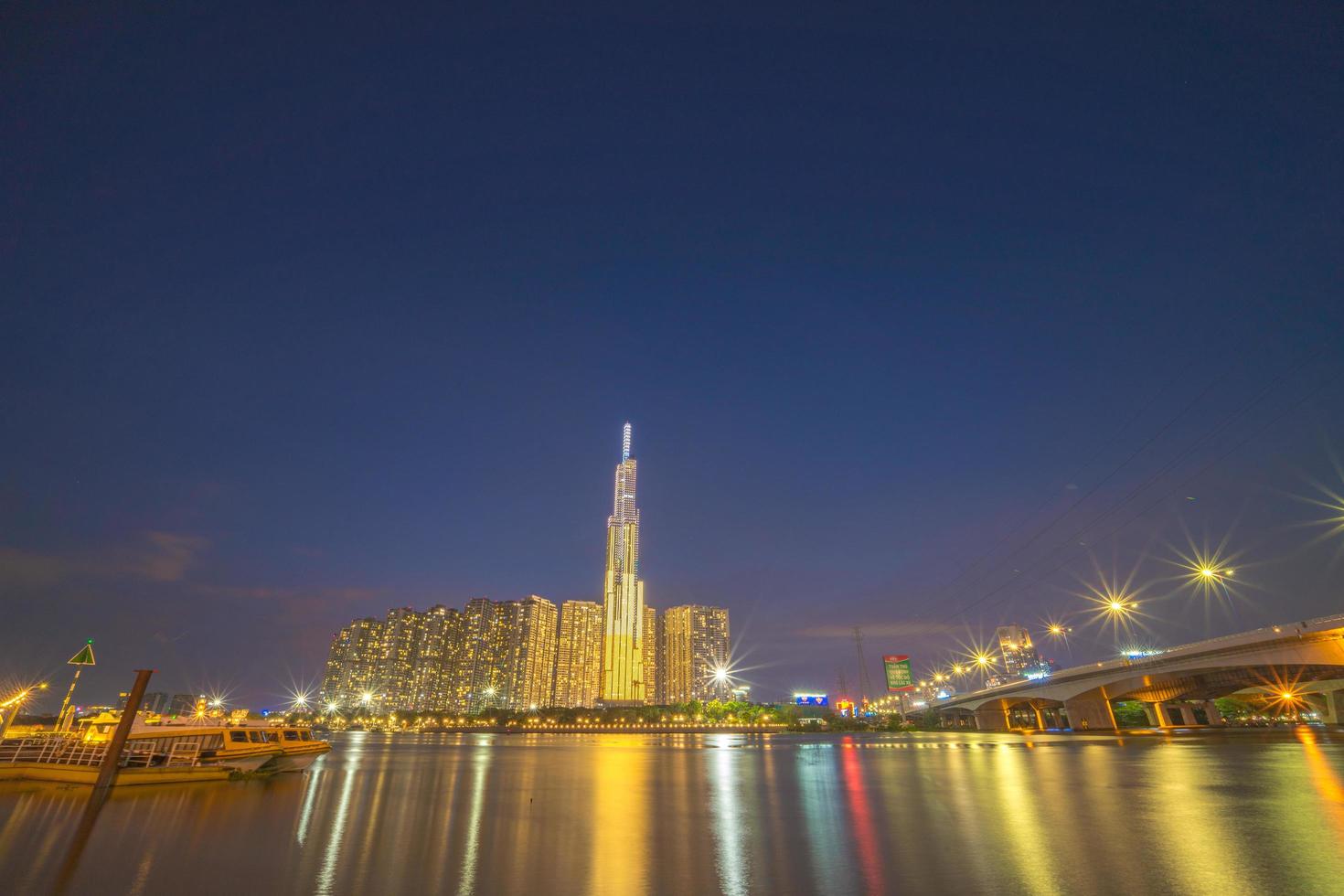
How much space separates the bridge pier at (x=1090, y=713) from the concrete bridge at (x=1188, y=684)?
0.51 feet

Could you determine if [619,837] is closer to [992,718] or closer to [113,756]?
[113,756]

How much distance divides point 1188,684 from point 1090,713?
2272 cm

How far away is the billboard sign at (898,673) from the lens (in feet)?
542

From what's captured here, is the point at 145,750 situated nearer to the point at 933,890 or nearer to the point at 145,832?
the point at 145,832

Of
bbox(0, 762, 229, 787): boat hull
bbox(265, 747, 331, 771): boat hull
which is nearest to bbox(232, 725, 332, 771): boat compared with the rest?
bbox(265, 747, 331, 771): boat hull

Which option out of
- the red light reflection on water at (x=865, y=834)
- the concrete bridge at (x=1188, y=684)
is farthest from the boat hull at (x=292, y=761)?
the concrete bridge at (x=1188, y=684)

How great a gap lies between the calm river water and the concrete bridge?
132 feet

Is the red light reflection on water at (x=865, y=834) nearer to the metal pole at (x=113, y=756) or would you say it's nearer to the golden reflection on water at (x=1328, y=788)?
the golden reflection on water at (x=1328, y=788)

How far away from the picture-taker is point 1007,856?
13891 millimetres

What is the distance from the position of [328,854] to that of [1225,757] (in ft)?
179

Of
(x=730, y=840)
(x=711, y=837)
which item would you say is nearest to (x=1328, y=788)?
(x=730, y=840)

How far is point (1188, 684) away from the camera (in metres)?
93.6

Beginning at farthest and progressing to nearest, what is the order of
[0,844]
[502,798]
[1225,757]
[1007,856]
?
[1225,757]
[502,798]
[0,844]
[1007,856]

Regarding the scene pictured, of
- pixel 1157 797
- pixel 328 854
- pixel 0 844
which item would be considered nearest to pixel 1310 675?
pixel 1157 797
